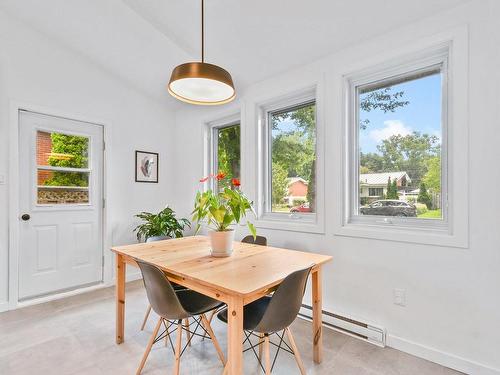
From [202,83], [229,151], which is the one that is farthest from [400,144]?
[229,151]

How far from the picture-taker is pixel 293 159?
9.75ft

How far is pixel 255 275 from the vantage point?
1.51m

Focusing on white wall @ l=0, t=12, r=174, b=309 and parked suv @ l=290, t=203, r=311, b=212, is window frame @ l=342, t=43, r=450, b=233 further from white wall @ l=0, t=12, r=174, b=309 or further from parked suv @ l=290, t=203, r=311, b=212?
white wall @ l=0, t=12, r=174, b=309

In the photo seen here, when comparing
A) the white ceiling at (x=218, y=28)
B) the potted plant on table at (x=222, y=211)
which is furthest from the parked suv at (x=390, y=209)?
the white ceiling at (x=218, y=28)

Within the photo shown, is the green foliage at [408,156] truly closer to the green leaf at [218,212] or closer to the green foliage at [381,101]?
the green foliage at [381,101]

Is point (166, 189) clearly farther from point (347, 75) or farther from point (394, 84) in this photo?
point (394, 84)

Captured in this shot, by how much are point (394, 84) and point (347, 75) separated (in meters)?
0.38

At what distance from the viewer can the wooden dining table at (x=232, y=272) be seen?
1301 millimetres

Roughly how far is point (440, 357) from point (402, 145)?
5.01 ft

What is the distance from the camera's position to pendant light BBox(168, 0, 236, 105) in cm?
166

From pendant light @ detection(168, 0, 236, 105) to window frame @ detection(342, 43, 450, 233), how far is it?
113cm

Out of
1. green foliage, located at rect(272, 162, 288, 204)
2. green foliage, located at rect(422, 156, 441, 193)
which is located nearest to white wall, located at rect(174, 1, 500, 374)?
green foliage, located at rect(422, 156, 441, 193)

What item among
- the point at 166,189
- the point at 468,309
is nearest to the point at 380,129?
the point at 468,309

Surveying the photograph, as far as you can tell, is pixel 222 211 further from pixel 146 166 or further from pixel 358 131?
pixel 146 166
